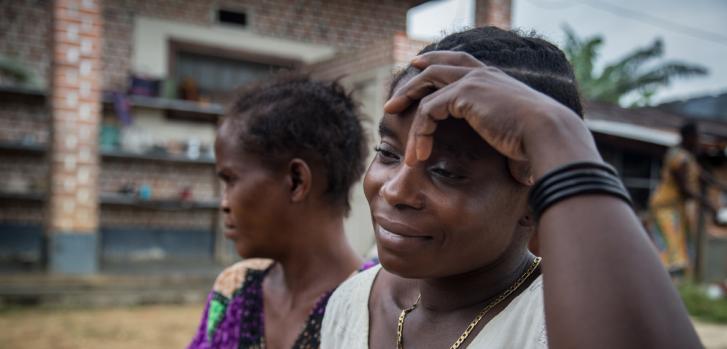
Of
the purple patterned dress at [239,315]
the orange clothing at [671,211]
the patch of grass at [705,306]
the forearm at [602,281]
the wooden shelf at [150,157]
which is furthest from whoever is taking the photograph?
the wooden shelf at [150,157]

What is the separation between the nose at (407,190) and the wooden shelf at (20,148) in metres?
6.99

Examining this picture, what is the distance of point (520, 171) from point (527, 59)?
189 mm

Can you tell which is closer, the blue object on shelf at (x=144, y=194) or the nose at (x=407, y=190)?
the nose at (x=407, y=190)

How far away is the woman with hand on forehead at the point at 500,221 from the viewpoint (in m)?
0.65

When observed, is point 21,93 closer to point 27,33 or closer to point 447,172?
point 27,33

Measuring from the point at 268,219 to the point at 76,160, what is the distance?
15.6 ft

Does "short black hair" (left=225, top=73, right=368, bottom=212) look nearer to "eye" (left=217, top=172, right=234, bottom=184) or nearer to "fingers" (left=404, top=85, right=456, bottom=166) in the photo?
"eye" (left=217, top=172, right=234, bottom=184)

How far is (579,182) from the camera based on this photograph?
0.68 m

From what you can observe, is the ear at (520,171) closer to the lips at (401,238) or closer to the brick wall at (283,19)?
the lips at (401,238)

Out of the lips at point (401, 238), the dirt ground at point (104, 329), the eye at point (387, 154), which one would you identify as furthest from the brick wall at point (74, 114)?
the lips at point (401, 238)

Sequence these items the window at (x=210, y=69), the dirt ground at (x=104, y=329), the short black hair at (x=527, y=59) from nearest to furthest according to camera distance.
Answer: the short black hair at (x=527, y=59) < the dirt ground at (x=104, y=329) < the window at (x=210, y=69)

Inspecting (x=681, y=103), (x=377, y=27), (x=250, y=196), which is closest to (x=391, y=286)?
(x=250, y=196)

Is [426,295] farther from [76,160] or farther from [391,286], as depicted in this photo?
[76,160]

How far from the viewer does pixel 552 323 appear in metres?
0.69
